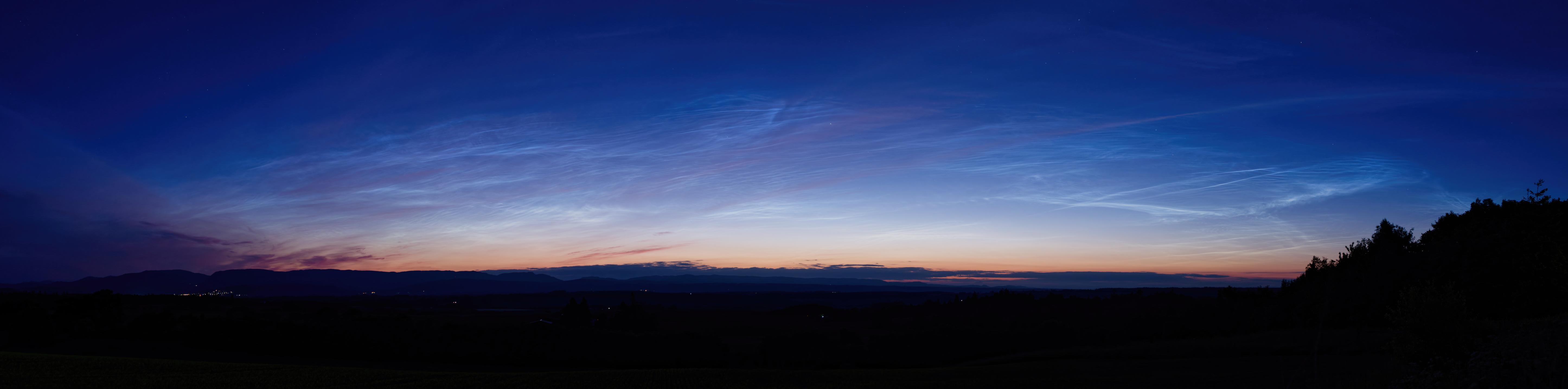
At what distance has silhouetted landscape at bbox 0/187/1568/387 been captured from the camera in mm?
14594

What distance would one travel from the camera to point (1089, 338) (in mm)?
57938

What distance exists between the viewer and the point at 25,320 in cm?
4688

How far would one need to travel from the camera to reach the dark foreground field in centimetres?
2044

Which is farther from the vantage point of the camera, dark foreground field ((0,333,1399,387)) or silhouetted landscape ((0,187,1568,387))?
dark foreground field ((0,333,1399,387))

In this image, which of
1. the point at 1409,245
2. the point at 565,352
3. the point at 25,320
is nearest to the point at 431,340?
the point at 565,352

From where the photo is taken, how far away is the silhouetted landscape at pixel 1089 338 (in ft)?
47.9

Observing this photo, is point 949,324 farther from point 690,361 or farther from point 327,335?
point 327,335

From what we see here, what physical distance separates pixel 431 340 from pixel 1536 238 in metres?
63.1

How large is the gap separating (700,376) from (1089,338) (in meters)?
42.6

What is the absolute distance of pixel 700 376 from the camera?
25.6 m

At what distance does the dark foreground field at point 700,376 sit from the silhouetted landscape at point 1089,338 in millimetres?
192

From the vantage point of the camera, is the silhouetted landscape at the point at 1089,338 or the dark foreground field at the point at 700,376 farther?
the dark foreground field at the point at 700,376

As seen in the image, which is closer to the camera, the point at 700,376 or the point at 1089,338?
the point at 700,376

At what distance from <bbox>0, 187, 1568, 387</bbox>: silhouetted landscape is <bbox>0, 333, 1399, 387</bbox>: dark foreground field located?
0.63ft
